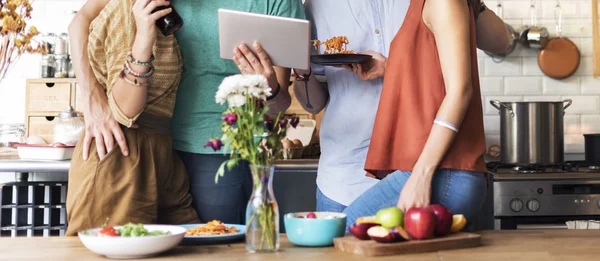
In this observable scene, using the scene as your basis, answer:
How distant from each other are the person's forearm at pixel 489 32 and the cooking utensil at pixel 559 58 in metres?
2.86

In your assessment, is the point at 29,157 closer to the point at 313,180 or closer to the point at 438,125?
the point at 313,180

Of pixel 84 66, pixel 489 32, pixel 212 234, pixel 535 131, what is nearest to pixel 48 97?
pixel 84 66

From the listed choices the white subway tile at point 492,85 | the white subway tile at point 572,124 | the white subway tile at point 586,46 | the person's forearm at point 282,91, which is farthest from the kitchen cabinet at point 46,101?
the white subway tile at point 586,46

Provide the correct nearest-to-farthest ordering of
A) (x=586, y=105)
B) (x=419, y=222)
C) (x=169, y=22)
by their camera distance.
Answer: (x=419, y=222) → (x=169, y=22) → (x=586, y=105)

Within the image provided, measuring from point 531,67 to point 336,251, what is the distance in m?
3.66

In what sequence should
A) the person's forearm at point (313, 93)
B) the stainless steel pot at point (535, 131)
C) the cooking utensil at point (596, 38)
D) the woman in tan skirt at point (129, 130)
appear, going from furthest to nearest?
1. the cooking utensil at point (596, 38)
2. the stainless steel pot at point (535, 131)
3. the person's forearm at point (313, 93)
4. the woman in tan skirt at point (129, 130)

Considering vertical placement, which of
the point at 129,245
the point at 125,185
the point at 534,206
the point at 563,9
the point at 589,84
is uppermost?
the point at 563,9

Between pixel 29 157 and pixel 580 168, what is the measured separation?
10.4 feet

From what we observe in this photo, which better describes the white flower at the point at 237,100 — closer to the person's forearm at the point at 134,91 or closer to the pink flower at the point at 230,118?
the pink flower at the point at 230,118

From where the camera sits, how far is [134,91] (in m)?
2.23

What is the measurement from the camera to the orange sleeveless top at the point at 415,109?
203cm

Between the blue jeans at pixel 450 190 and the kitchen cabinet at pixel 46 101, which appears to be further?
the kitchen cabinet at pixel 46 101

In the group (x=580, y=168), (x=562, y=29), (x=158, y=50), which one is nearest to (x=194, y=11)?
(x=158, y=50)

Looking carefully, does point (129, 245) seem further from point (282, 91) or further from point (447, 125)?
point (282, 91)
